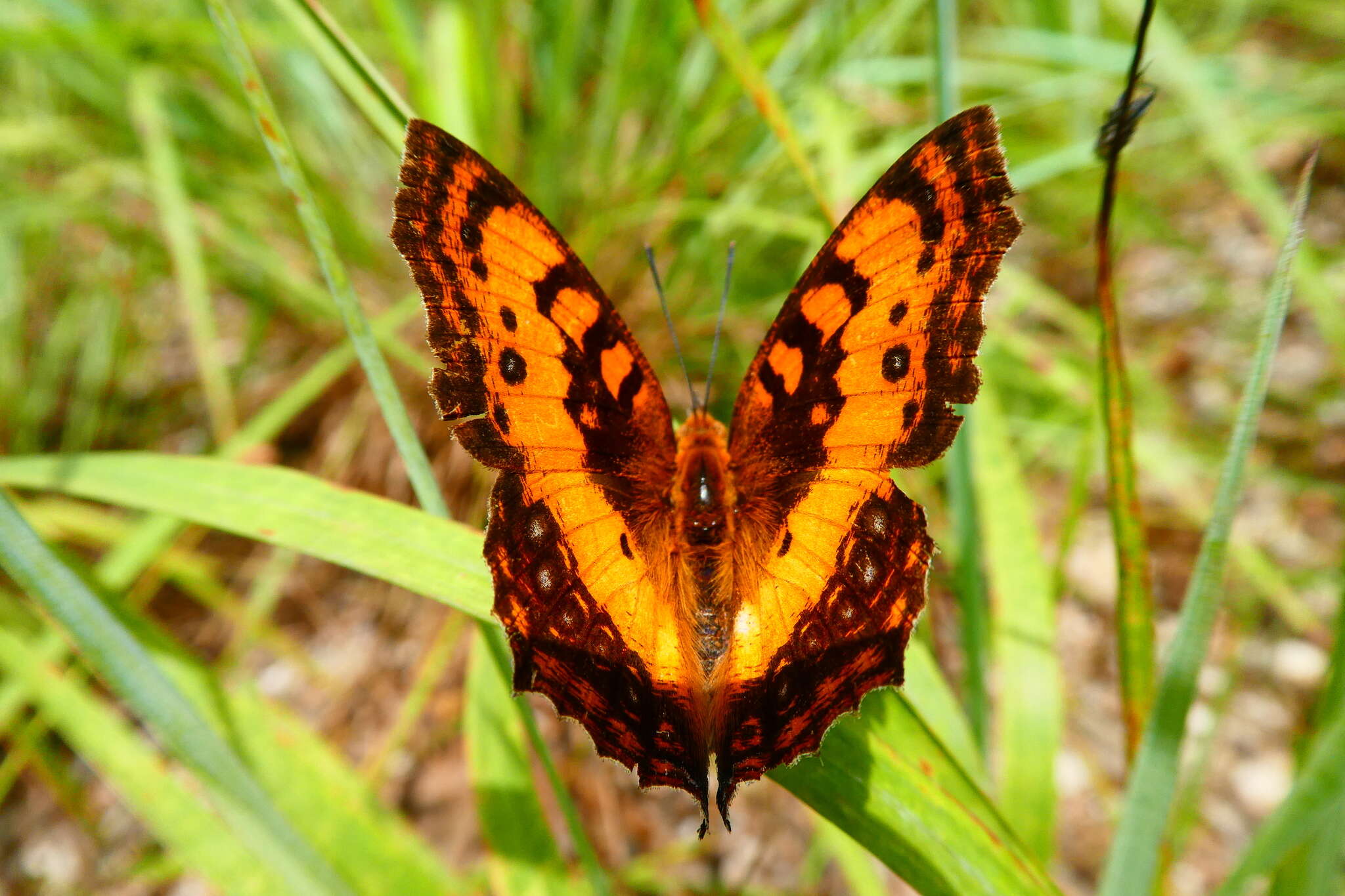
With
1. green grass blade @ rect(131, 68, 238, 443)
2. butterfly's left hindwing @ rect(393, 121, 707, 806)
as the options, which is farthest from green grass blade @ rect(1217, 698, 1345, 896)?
green grass blade @ rect(131, 68, 238, 443)

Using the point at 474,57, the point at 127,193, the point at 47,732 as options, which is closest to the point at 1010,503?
the point at 474,57

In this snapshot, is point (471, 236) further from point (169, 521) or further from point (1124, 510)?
point (169, 521)

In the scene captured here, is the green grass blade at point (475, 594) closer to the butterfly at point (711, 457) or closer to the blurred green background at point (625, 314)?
the butterfly at point (711, 457)

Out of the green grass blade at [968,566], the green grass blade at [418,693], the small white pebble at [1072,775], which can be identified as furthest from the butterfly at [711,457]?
the small white pebble at [1072,775]

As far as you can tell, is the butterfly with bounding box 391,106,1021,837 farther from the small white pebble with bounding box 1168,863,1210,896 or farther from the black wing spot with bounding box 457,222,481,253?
the small white pebble with bounding box 1168,863,1210,896

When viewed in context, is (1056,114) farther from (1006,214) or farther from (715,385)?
(1006,214)
